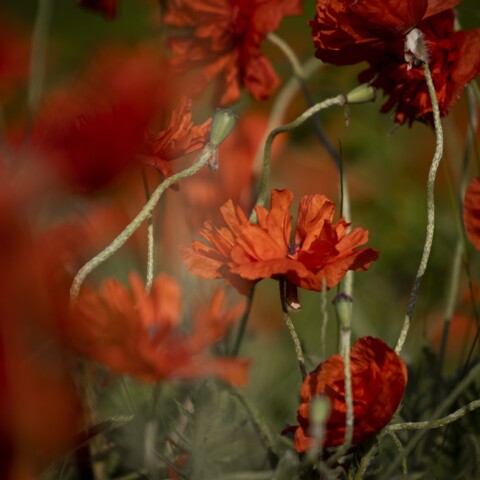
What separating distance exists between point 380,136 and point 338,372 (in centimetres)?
102

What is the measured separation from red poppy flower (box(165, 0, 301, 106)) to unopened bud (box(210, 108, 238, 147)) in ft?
0.48

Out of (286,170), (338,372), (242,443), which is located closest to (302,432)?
(338,372)

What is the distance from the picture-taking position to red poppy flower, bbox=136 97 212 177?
0.44 metres

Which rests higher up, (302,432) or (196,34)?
(196,34)

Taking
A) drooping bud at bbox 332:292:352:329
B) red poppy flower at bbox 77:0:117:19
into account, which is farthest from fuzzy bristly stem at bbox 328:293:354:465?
red poppy flower at bbox 77:0:117:19

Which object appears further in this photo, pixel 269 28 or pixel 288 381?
pixel 288 381

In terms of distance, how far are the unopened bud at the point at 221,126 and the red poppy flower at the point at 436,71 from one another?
10 centimetres

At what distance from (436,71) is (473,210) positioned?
0.10 m

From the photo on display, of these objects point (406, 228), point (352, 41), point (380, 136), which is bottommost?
point (406, 228)

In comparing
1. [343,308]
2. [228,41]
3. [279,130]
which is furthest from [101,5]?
[343,308]

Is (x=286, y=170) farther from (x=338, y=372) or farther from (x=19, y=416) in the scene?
(x=19, y=416)

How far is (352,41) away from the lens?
47cm

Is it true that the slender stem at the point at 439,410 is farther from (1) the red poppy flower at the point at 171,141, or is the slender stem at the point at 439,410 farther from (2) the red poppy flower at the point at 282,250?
(1) the red poppy flower at the point at 171,141

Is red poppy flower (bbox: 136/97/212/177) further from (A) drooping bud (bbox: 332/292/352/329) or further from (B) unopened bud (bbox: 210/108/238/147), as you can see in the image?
(A) drooping bud (bbox: 332/292/352/329)
